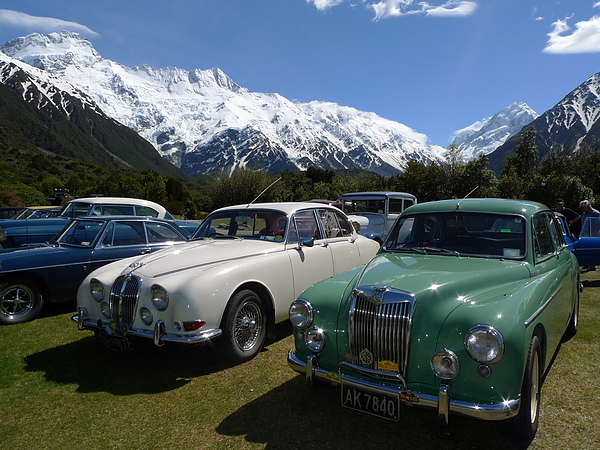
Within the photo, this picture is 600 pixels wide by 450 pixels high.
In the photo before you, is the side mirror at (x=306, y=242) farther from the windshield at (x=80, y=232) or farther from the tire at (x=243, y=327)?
the windshield at (x=80, y=232)

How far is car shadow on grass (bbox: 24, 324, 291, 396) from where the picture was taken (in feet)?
13.9

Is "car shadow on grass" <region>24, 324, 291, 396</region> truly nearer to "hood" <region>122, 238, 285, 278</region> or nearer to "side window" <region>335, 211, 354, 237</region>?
"hood" <region>122, 238, 285, 278</region>

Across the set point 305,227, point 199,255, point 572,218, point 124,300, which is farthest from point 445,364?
point 572,218

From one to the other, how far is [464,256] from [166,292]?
315 centimetres

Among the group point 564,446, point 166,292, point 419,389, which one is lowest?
point 564,446

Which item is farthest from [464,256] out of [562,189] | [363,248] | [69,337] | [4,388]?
[562,189]

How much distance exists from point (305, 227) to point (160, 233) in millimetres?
3305

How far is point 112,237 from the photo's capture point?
711 centimetres

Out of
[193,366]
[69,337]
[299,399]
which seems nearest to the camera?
[299,399]

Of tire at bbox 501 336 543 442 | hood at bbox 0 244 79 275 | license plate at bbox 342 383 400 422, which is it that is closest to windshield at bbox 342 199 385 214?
hood at bbox 0 244 79 275

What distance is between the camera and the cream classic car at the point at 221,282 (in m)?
4.16

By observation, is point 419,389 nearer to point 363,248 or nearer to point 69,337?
point 363,248

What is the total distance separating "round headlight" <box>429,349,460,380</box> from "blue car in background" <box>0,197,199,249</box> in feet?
28.7

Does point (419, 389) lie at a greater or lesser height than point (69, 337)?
greater
